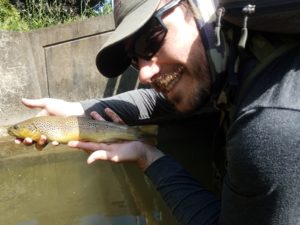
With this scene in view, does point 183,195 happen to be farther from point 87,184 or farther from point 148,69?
point 87,184

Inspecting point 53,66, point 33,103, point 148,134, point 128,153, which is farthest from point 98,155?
point 53,66

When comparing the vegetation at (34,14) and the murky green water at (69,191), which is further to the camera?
the vegetation at (34,14)

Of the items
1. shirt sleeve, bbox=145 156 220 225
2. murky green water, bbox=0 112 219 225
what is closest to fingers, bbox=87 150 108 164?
shirt sleeve, bbox=145 156 220 225

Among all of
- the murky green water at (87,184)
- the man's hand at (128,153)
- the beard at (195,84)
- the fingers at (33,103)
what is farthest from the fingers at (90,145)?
the murky green water at (87,184)

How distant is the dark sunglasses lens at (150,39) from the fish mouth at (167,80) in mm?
103

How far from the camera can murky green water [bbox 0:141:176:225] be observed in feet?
11.4

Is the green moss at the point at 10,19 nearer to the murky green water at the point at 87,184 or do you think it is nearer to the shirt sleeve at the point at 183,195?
the murky green water at the point at 87,184

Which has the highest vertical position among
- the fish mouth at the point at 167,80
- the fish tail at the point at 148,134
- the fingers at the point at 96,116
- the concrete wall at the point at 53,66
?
the fish mouth at the point at 167,80

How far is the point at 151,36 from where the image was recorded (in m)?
2.01

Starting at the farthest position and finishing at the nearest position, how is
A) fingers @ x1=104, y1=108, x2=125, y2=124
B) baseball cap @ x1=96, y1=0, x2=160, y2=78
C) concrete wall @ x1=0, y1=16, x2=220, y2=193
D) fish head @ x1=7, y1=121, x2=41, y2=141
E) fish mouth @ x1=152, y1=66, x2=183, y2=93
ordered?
concrete wall @ x1=0, y1=16, x2=220, y2=193 < fingers @ x1=104, y1=108, x2=125, y2=124 < fish head @ x1=7, y1=121, x2=41, y2=141 < fish mouth @ x1=152, y1=66, x2=183, y2=93 < baseball cap @ x1=96, y1=0, x2=160, y2=78

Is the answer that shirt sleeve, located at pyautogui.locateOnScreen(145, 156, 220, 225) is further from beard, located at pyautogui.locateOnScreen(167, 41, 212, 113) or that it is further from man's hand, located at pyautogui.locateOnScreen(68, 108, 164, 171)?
beard, located at pyautogui.locateOnScreen(167, 41, 212, 113)

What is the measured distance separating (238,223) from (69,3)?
25.1ft

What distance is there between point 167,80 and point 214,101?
217 millimetres

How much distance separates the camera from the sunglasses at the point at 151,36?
1.97 meters
